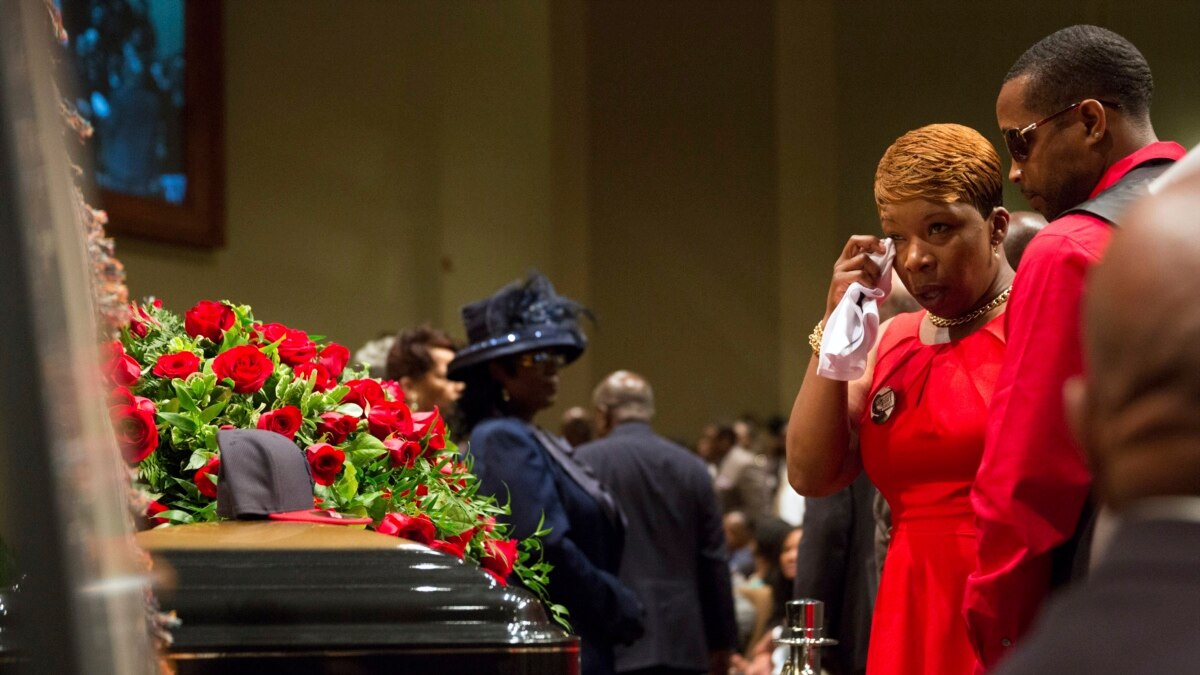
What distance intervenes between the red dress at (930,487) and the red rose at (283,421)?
781 mm

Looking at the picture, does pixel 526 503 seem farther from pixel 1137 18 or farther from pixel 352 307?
pixel 352 307

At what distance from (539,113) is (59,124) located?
988 centimetres

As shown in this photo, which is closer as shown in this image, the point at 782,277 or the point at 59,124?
the point at 59,124

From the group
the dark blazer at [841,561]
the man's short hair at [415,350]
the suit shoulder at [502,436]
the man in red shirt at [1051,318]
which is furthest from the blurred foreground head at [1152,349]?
the man's short hair at [415,350]

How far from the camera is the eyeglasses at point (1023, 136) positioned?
1.93 metres

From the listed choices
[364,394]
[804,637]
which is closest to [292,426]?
[364,394]

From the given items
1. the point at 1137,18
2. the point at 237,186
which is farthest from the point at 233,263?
the point at 1137,18

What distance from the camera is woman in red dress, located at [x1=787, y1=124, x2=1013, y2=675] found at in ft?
6.58

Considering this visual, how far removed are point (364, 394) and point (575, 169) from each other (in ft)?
28.3

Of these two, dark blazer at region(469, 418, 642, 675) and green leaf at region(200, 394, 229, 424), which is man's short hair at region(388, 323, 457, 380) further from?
green leaf at region(200, 394, 229, 424)

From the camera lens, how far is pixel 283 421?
2.02 meters

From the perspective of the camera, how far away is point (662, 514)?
16.2 feet

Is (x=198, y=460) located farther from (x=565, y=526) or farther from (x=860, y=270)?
(x=565, y=526)

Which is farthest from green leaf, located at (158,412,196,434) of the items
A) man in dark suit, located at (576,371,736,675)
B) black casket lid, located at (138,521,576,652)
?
man in dark suit, located at (576,371,736,675)
